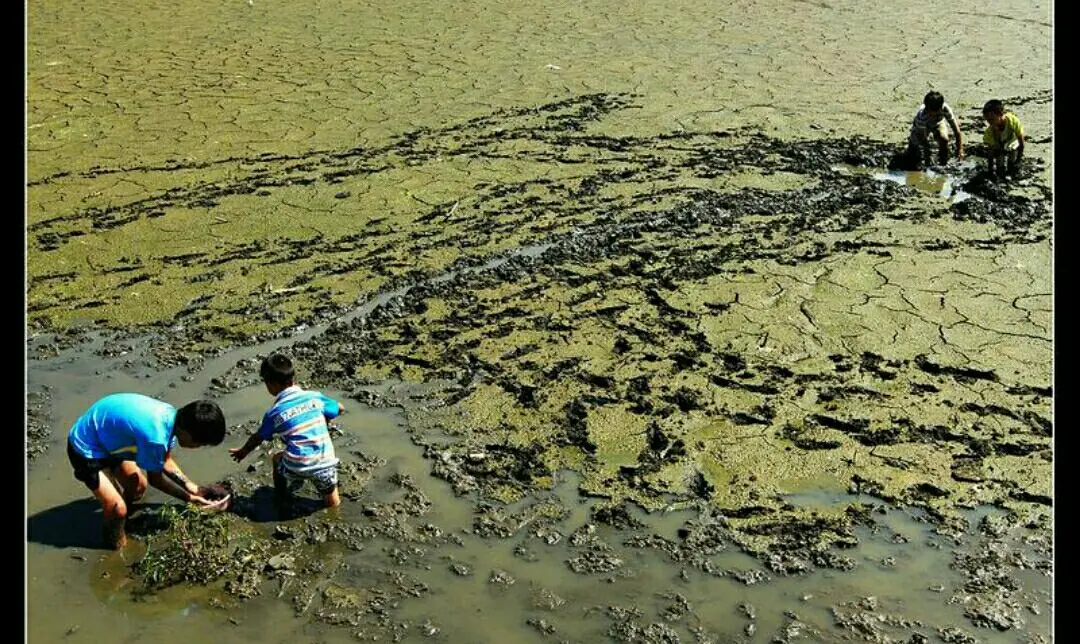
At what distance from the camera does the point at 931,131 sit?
950 cm

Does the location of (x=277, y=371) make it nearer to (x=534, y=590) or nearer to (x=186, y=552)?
(x=186, y=552)

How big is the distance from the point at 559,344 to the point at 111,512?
2786mm


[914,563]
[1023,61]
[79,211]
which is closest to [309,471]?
[914,563]

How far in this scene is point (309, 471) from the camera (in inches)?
198

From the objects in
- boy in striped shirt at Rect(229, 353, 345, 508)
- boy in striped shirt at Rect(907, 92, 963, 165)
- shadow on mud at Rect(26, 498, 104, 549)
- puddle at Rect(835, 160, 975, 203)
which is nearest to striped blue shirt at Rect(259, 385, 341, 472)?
boy in striped shirt at Rect(229, 353, 345, 508)

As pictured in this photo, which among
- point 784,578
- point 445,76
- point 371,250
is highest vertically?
point 445,76

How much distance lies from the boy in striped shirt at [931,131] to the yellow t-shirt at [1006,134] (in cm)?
35

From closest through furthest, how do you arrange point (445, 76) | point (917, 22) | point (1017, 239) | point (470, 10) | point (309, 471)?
point (309, 471)
point (1017, 239)
point (445, 76)
point (917, 22)
point (470, 10)

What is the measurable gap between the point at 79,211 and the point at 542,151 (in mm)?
3902

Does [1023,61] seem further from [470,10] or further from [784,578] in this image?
[784,578]

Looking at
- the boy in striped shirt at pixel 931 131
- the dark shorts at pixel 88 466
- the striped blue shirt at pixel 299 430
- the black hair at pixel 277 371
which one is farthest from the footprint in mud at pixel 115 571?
the boy in striped shirt at pixel 931 131

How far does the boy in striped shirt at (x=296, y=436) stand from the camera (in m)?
5.02

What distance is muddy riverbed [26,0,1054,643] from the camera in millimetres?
4617

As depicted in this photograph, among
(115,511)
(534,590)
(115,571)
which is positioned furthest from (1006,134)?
(115,571)
